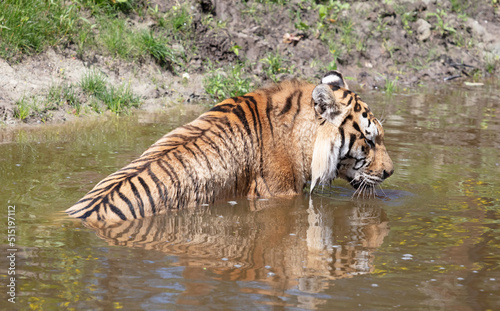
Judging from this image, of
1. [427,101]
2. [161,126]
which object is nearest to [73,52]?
[161,126]

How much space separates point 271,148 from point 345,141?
685 mm

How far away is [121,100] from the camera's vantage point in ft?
29.7

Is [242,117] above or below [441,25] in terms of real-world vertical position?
below

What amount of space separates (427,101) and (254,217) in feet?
21.5

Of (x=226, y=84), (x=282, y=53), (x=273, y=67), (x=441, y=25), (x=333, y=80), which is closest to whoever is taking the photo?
(x=333, y=80)

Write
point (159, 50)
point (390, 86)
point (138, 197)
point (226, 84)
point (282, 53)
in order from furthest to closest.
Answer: point (282, 53), point (390, 86), point (159, 50), point (226, 84), point (138, 197)

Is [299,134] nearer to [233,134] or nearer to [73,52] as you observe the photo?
[233,134]

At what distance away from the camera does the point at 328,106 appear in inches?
219

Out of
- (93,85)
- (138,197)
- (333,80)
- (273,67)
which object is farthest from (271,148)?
(273,67)

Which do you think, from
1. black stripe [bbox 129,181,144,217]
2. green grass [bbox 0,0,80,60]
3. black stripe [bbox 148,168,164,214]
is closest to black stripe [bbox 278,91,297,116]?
black stripe [bbox 148,168,164,214]

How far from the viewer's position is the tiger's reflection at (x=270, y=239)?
13.4 feet

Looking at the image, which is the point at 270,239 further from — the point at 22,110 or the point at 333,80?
the point at 22,110

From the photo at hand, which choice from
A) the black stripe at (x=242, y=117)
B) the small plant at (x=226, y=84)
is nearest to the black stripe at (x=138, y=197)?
the black stripe at (x=242, y=117)

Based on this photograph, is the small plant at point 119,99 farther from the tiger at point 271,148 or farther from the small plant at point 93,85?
the tiger at point 271,148
